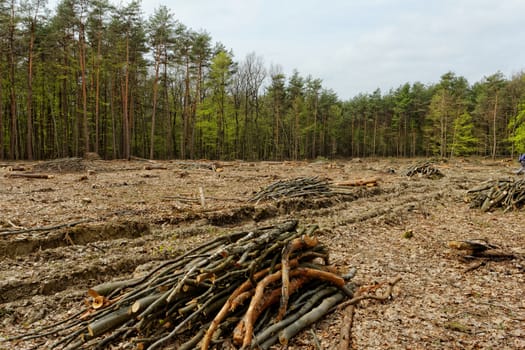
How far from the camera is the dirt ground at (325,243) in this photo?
329cm

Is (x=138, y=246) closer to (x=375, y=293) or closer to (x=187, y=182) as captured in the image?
(x=375, y=293)

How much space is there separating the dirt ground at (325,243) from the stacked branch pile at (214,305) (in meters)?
0.29

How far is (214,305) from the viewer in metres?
3.07

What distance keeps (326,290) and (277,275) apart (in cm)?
79

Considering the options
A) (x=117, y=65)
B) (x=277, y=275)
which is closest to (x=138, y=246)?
(x=277, y=275)

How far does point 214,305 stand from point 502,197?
413 inches

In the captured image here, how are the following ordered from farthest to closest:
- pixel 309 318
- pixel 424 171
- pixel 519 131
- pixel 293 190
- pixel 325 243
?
pixel 519 131, pixel 424 171, pixel 293 190, pixel 325 243, pixel 309 318

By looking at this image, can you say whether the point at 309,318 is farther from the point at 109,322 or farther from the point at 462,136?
the point at 462,136

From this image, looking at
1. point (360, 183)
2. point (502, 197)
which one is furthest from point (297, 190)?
point (502, 197)

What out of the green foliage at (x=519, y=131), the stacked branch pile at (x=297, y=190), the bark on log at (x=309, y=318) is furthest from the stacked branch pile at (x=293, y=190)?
the green foliage at (x=519, y=131)

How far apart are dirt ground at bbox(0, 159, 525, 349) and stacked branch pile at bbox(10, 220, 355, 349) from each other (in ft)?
0.94

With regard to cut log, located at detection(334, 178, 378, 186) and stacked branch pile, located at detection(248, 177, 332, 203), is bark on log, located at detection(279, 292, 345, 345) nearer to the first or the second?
stacked branch pile, located at detection(248, 177, 332, 203)

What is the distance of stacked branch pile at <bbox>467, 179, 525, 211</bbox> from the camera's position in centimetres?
925

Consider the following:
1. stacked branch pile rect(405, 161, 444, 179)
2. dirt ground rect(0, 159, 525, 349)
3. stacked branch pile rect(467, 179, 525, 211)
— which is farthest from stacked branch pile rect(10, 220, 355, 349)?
stacked branch pile rect(405, 161, 444, 179)
